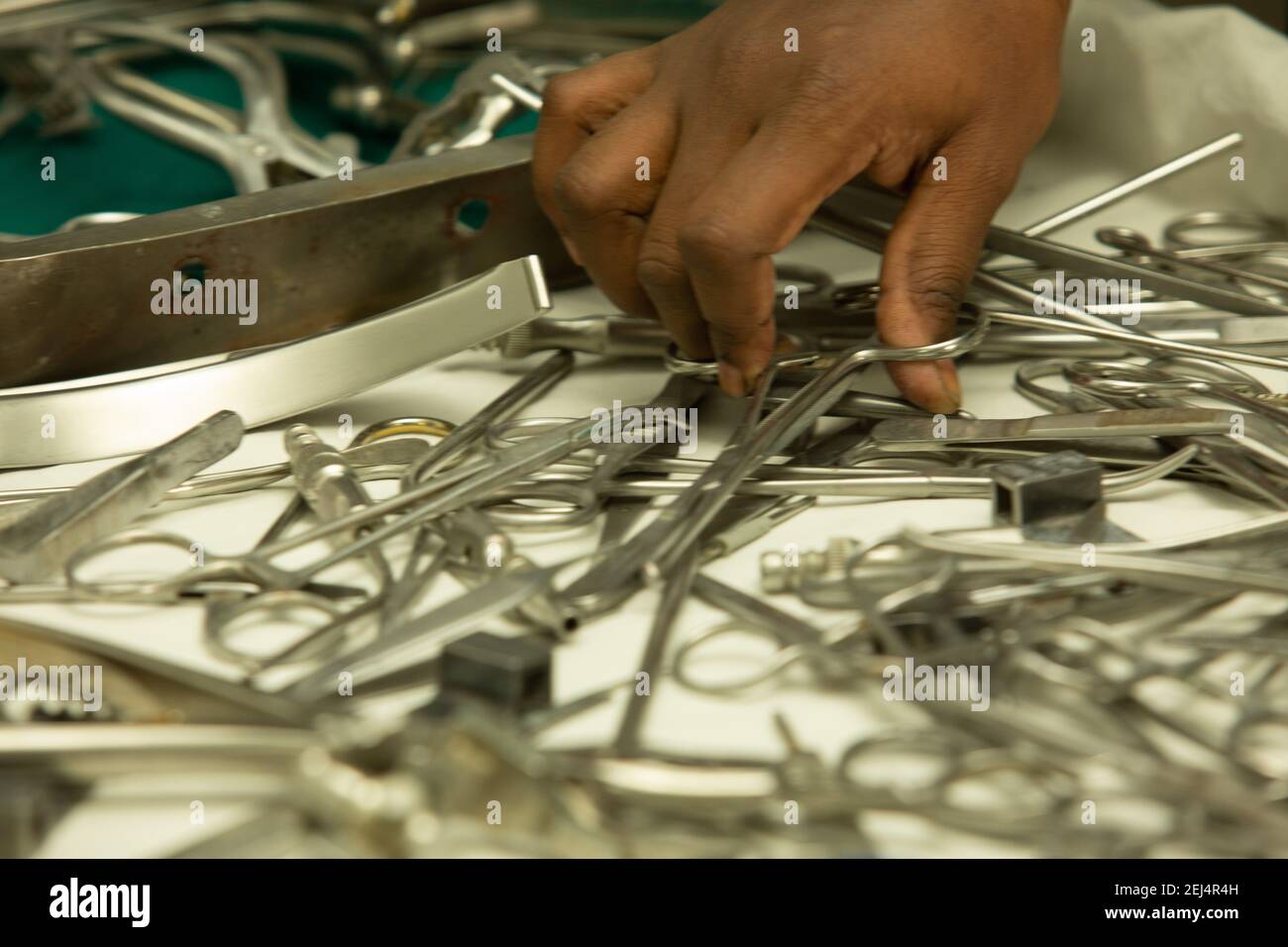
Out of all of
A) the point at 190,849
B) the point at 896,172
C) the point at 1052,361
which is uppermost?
the point at 896,172

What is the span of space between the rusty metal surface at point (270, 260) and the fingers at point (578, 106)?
71 millimetres

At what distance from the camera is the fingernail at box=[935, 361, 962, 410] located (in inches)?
33.0

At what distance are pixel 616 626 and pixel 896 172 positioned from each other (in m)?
0.38

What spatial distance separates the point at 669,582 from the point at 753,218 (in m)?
0.23

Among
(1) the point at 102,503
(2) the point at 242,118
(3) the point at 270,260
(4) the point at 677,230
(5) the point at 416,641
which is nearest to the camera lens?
(5) the point at 416,641

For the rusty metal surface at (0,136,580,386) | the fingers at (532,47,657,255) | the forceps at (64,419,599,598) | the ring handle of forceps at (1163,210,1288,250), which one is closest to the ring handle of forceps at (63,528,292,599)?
the forceps at (64,419,599,598)

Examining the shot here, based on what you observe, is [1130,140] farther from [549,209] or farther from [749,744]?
[749,744]

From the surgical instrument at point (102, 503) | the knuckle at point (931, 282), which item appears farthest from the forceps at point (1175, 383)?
the surgical instrument at point (102, 503)

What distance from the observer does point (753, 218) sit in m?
0.78

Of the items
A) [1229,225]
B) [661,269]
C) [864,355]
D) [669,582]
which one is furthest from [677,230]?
[1229,225]

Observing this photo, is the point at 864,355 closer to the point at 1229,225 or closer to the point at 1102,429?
the point at 1102,429

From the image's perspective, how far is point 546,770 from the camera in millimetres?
499

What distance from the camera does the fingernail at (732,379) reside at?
0.84 m

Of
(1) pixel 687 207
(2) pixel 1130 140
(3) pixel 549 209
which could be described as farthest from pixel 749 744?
(2) pixel 1130 140
